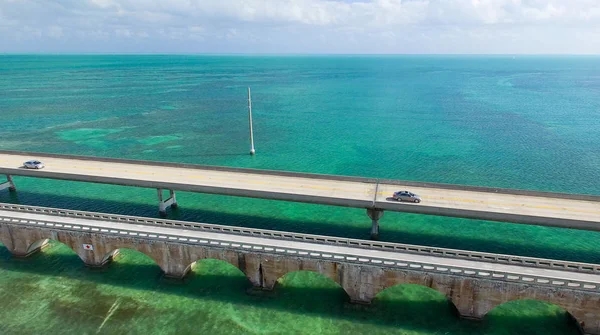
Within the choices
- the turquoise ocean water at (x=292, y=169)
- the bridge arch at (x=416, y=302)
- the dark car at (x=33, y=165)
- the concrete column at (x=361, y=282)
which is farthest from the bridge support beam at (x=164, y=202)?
the bridge arch at (x=416, y=302)

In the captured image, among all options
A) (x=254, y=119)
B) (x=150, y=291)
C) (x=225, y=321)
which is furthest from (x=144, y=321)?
(x=254, y=119)

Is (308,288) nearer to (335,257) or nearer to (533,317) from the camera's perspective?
(335,257)

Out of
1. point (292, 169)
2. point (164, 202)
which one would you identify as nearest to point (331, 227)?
point (292, 169)

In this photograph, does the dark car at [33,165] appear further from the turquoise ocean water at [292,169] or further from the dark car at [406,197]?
the dark car at [406,197]

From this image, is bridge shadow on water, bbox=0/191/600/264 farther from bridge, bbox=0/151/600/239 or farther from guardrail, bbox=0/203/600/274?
guardrail, bbox=0/203/600/274

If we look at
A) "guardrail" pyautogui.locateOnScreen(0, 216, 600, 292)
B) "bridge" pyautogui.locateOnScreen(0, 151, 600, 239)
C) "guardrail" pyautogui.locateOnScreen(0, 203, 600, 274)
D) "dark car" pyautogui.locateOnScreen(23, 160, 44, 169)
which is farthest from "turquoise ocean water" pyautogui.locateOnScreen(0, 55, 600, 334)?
"dark car" pyautogui.locateOnScreen(23, 160, 44, 169)
